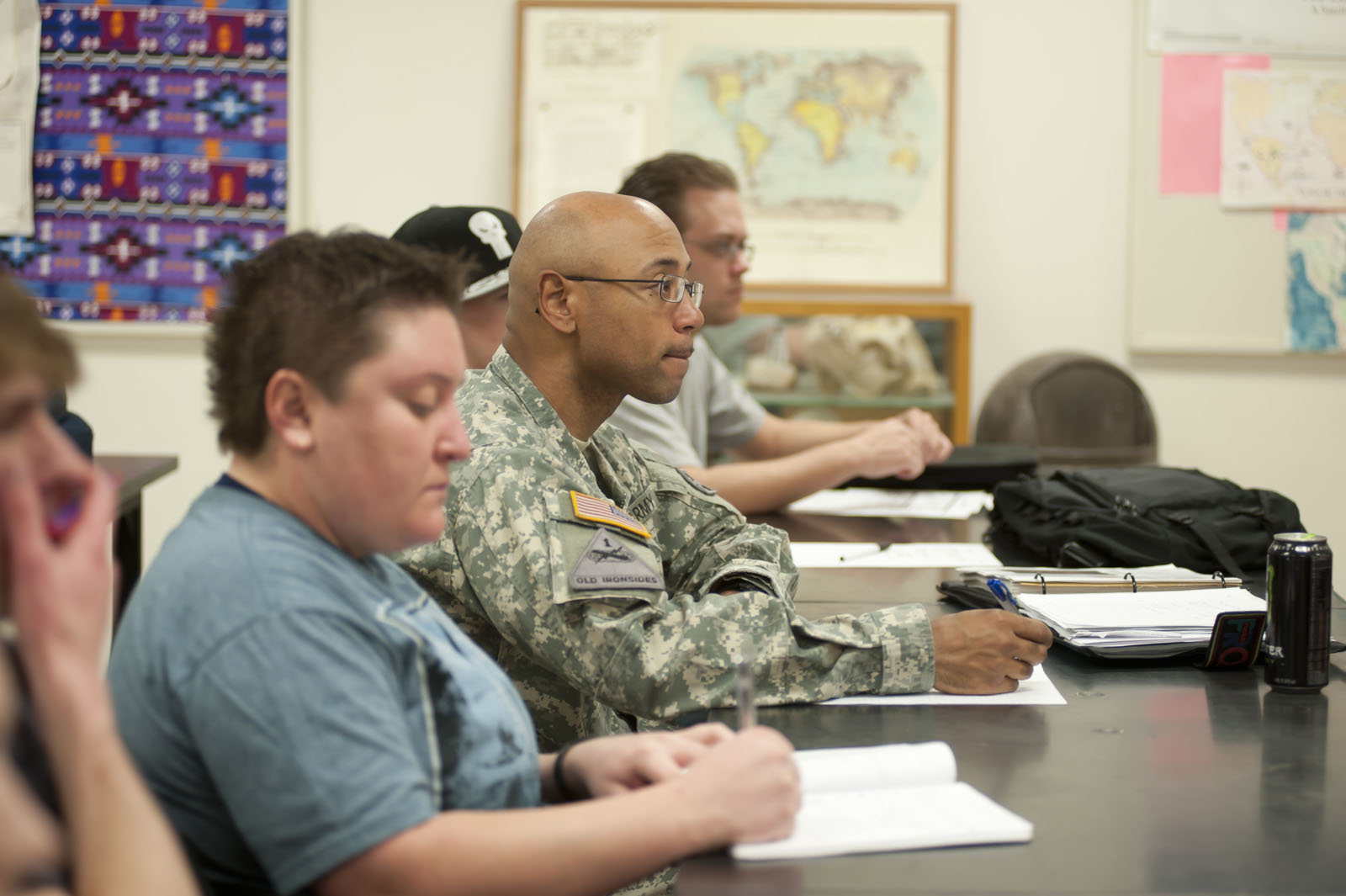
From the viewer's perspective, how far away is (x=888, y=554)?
2229mm

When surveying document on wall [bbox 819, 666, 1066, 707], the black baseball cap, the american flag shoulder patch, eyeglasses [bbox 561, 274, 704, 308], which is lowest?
document on wall [bbox 819, 666, 1066, 707]

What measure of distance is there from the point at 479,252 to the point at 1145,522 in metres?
1.36

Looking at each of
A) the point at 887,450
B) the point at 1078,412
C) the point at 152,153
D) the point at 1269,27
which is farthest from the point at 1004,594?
the point at 152,153

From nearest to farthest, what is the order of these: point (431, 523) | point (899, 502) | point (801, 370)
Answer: point (431, 523)
point (899, 502)
point (801, 370)

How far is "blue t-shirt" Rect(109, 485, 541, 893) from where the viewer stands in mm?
845

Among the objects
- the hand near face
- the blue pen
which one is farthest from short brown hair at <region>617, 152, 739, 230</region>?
the hand near face

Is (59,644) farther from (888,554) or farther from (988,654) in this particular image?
(888,554)

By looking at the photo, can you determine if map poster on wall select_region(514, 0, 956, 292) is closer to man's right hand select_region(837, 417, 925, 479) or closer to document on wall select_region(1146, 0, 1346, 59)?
document on wall select_region(1146, 0, 1346, 59)

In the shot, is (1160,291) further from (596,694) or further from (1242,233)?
(596,694)

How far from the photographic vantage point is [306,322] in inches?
36.8

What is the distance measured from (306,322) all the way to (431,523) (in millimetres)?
185

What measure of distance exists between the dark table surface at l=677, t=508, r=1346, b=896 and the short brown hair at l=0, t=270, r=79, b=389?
531mm

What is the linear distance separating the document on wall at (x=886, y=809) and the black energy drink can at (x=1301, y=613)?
521 mm

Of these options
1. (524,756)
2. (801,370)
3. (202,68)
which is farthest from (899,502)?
(202,68)
